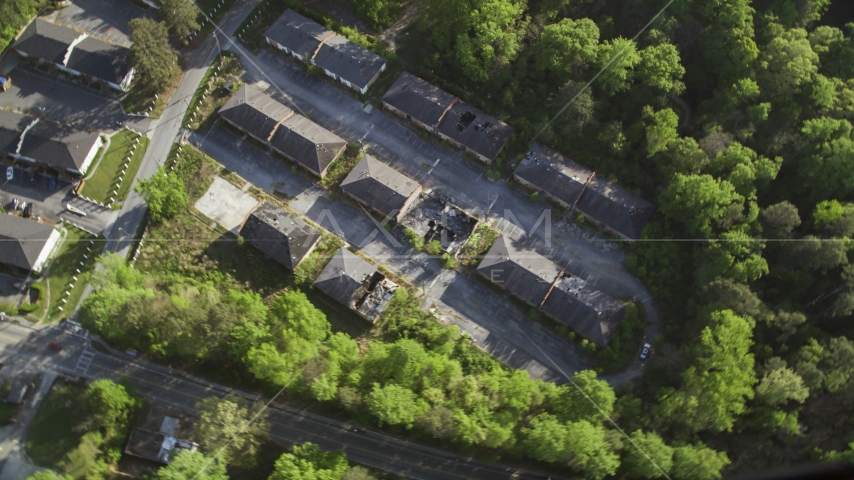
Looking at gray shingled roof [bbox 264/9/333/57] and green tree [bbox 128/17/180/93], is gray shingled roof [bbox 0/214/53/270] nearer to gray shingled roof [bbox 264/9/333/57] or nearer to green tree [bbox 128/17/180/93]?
green tree [bbox 128/17/180/93]

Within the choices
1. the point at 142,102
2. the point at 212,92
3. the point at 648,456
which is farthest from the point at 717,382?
the point at 142,102

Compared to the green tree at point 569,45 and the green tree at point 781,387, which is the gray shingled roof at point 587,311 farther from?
the green tree at point 569,45

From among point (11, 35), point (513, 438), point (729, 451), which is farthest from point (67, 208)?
point (729, 451)

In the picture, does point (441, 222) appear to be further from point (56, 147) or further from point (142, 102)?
point (56, 147)

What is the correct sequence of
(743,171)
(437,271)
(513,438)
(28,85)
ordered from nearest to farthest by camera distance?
(513,438) → (743,171) → (437,271) → (28,85)

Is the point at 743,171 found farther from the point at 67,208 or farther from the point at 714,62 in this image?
the point at 67,208

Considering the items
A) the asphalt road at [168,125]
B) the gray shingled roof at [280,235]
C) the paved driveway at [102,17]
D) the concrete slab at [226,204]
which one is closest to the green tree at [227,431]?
the gray shingled roof at [280,235]

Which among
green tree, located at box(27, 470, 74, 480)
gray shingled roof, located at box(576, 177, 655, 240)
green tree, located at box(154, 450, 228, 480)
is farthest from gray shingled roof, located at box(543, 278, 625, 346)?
green tree, located at box(27, 470, 74, 480)
